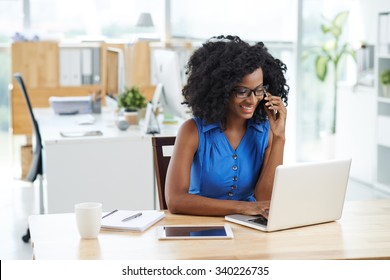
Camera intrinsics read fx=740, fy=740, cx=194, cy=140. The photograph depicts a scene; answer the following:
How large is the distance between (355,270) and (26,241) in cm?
310

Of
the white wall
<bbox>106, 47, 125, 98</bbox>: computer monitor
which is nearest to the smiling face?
<bbox>106, 47, 125, 98</bbox>: computer monitor

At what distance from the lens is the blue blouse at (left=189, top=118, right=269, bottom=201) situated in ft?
8.98

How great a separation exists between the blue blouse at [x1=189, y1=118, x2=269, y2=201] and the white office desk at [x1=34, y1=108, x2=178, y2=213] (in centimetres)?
170

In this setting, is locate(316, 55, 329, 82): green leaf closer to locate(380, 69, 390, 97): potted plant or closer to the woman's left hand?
locate(380, 69, 390, 97): potted plant

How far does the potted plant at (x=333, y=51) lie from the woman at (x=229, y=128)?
460 cm

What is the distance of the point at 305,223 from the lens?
7.82 ft

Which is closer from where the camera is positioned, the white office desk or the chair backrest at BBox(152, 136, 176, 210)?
the chair backrest at BBox(152, 136, 176, 210)

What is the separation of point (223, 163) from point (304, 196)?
1.62 ft

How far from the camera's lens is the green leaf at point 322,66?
7.39 metres

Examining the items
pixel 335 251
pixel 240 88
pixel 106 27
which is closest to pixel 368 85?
pixel 106 27

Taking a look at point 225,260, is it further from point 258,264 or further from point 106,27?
point 106,27

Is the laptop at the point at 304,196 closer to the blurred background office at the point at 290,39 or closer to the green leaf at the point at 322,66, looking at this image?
the blurred background office at the point at 290,39

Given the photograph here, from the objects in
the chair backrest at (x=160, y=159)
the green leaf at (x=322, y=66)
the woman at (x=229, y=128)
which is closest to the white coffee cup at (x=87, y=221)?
the woman at (x=229, y=128)

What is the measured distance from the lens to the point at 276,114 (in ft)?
9.21
